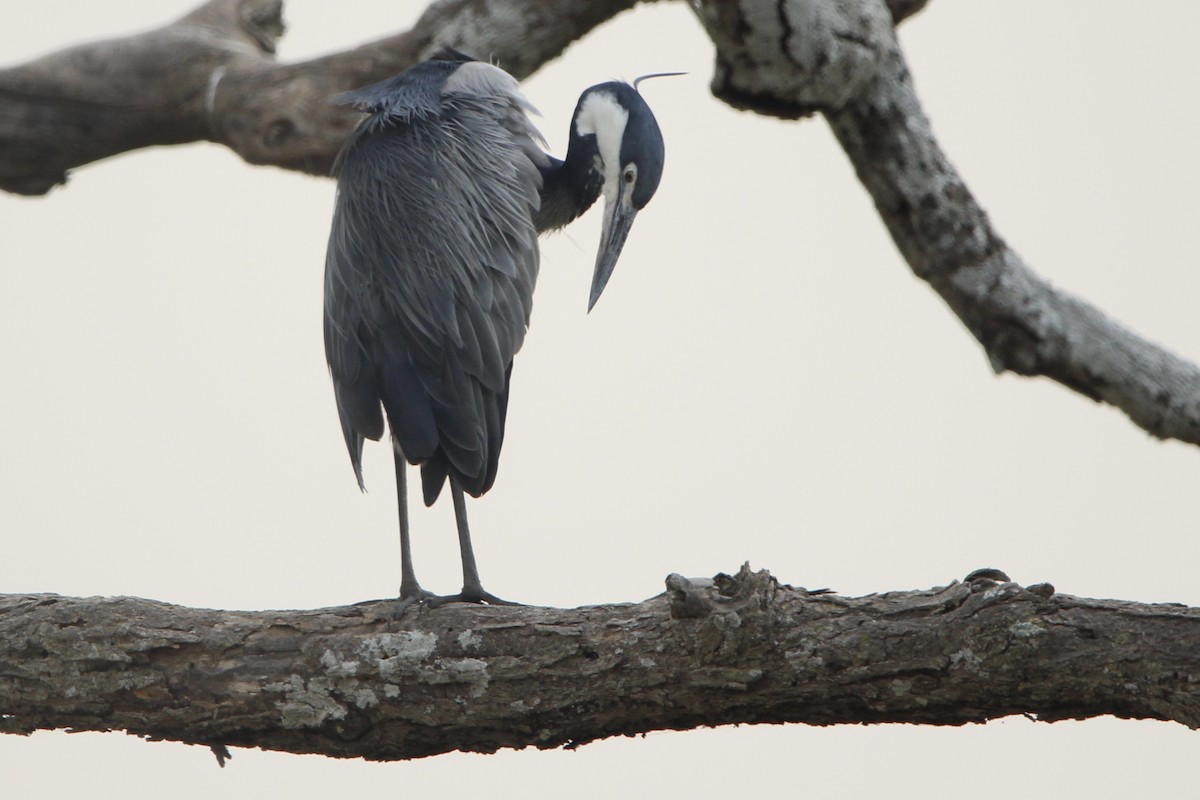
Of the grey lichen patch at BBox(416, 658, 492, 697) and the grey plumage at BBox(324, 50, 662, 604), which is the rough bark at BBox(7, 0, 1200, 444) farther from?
the grey lichen patch at BBox(416, 658, 492, 697)

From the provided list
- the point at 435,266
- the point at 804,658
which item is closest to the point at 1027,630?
the point at 804,658

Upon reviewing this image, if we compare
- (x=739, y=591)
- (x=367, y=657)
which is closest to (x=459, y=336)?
(x=367, y=657)

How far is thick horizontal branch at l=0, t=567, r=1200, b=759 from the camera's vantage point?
2.13 m

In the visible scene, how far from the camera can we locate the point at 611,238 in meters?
3.47

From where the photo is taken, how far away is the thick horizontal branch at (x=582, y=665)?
213 centimetres

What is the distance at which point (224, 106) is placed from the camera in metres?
4.12

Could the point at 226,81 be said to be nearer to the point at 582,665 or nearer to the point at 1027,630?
the point at 582,665

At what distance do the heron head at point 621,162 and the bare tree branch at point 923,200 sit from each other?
49cm

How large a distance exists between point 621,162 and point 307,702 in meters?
1.73

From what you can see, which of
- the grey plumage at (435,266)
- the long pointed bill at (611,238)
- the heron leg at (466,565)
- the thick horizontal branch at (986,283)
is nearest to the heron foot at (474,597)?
the heron leg at (466,565)

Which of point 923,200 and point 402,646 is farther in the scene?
point 923,200

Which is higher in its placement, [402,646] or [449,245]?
[449,245]

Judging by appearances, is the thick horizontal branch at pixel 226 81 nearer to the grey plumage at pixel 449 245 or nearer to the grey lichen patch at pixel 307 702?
the grey plumage at pixel 449 245

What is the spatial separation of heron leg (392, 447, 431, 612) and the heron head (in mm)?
660
